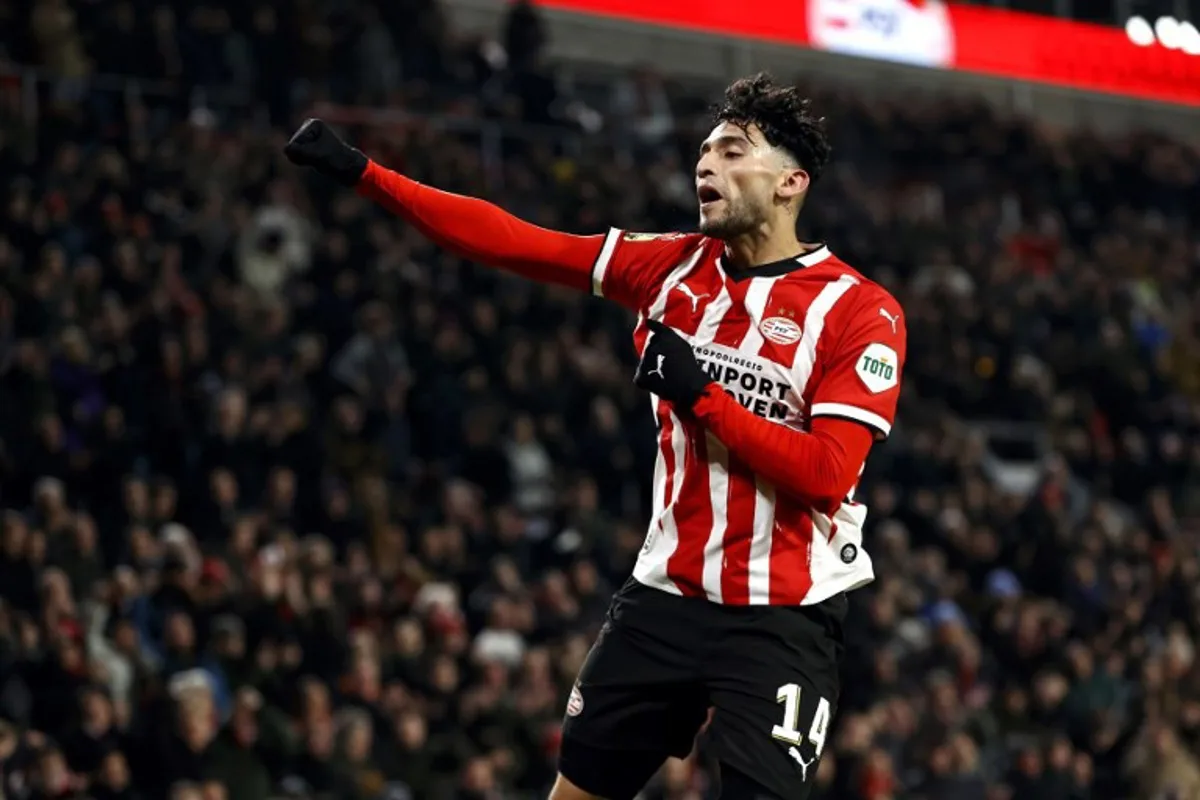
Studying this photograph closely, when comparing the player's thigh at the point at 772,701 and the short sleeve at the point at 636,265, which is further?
the short sleeve at the point at 636,265

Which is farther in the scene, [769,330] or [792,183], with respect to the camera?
[792,183]

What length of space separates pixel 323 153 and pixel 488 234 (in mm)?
555

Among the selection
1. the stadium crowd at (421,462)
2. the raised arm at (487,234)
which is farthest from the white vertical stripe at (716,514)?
the stadium crowd at (421,462)

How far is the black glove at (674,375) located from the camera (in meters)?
5.38

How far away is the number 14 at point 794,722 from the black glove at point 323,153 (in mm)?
1985

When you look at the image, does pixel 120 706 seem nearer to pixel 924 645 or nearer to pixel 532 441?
pixel 532 441

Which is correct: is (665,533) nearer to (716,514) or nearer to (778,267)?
(716,514)

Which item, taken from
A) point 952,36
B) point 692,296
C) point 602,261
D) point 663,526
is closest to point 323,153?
point 602,261

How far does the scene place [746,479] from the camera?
18.4 ft

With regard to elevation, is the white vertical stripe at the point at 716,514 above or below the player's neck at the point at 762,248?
below

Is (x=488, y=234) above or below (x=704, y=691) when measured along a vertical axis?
above

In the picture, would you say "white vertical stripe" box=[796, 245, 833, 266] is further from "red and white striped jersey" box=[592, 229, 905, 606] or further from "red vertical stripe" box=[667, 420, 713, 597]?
"red vertical stripe" box=[667, 420, 713, 597]

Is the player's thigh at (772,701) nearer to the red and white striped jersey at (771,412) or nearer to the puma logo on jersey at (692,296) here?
the red and white striped jersey at (771,412)

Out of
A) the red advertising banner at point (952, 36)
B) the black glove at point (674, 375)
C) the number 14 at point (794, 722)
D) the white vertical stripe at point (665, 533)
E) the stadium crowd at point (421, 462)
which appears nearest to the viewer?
the black glove at point (674, 375)
